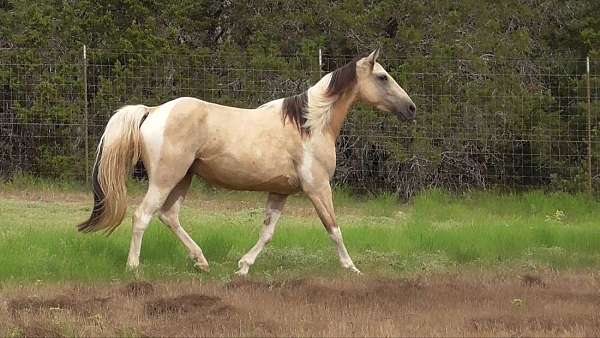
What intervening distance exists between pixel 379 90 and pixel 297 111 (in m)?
1.09

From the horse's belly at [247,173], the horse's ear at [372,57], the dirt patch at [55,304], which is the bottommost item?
the dirt patch at [55,304]

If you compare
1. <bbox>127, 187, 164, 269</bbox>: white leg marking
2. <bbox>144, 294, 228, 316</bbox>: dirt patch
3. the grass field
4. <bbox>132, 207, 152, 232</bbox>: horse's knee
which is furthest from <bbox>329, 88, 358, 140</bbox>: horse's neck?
<bbox>144, 294, 228, 316</bbox>: dirt patch

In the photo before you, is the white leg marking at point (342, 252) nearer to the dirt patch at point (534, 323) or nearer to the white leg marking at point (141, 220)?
the white leg marking at point (141, 220)

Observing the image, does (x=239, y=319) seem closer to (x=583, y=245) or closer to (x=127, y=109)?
(x=127, y=109)

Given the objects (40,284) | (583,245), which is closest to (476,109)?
(583,245)

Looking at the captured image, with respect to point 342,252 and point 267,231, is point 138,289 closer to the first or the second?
point 267,231

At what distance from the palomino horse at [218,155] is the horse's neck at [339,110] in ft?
0.03

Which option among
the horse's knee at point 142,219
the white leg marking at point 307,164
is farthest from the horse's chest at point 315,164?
the horse's knee at point 142,219

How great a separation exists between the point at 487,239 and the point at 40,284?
5229 millimetres

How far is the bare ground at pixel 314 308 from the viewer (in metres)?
6.75

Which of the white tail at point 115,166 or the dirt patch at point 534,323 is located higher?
the white tail at point 115,166

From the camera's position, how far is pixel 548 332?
6707mm

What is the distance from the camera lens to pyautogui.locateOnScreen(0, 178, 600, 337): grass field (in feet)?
22.9

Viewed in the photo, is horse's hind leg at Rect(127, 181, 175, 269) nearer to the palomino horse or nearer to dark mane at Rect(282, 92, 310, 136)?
the palomino horse
